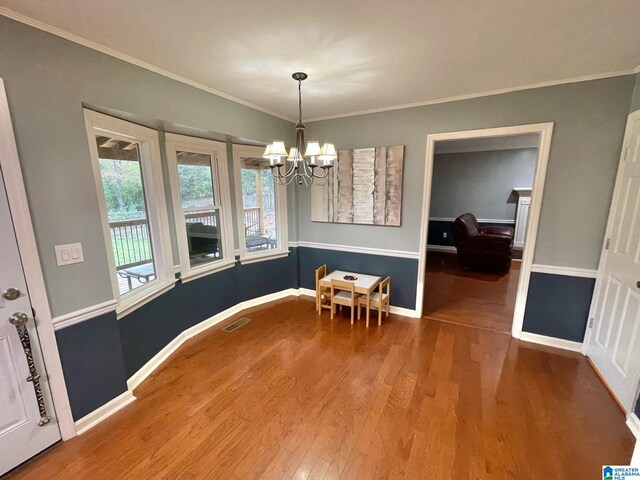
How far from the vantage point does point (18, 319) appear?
1490 millimetres

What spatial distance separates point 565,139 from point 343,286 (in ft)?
8.33

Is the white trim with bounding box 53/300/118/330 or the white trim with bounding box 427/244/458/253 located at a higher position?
the white trim with bounding box 53/300/118/330

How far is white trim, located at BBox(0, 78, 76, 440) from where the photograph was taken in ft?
4.58

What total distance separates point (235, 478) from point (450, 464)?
121 centimetres

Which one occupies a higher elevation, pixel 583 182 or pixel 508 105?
pixel 508 105

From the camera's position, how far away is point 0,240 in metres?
1.41

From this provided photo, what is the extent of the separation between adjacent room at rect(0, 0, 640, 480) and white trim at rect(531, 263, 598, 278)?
0.06ft

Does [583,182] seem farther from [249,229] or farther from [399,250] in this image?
[249,229]

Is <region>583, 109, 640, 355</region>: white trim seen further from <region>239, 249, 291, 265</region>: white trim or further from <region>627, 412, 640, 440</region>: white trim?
<region>239, 249, 291, 265</region>: white trim

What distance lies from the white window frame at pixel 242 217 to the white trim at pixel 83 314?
1627mm

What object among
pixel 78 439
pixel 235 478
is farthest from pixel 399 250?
pixel 78 439

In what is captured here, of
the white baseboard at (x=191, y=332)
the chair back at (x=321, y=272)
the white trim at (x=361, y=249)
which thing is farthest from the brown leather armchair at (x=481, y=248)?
the white baseboard at (x=191, y=332)

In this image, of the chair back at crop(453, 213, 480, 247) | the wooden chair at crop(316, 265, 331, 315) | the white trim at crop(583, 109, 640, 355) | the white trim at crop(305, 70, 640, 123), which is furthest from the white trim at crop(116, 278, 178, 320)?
the chair back at crop(453, 213, 480, 247)

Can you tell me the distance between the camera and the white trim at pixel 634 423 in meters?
1.73
